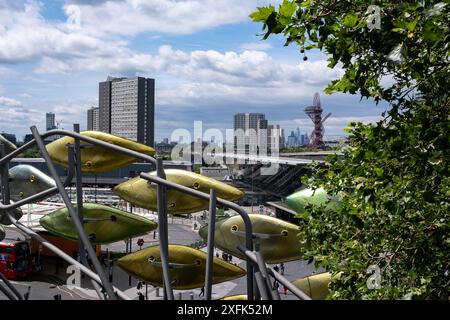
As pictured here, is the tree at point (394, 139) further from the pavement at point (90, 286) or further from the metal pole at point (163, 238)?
the pavement at point (90, 286)

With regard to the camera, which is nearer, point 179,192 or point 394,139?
point 394,139

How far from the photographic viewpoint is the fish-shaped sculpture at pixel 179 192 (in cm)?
1179

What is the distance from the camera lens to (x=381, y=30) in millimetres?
4973

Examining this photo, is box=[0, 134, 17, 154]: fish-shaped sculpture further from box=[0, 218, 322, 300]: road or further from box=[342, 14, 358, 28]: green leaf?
box=[342, 14, 358, 28]: green leaf

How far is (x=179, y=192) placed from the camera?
1152cm

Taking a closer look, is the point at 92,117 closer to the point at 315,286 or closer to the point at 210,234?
the point at 315,286

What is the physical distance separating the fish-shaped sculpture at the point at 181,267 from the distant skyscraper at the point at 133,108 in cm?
11394

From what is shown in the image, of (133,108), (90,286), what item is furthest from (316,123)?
(90,286)

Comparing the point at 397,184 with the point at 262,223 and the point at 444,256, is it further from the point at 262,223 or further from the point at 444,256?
the point at 262,223

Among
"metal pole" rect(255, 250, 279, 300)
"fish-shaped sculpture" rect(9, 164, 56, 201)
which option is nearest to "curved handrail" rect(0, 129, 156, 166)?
"metal pole" rect(255, 250, 279, 300)

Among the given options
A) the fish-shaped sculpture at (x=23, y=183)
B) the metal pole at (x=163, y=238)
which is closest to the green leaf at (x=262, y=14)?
the metal pole at (x=163, y=238)

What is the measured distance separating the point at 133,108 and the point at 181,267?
399ft

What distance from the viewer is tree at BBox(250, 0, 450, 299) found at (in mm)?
5027
